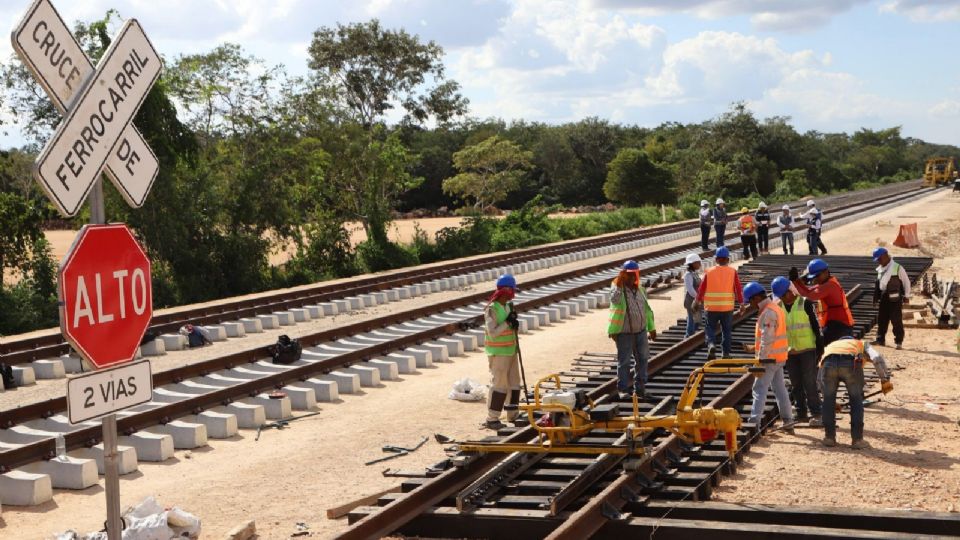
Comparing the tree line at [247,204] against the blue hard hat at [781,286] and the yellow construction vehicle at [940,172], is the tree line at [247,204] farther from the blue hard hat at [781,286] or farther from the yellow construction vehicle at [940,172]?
the yellow construction vehicle at [940,172]

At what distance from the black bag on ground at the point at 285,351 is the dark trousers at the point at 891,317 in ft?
30.4

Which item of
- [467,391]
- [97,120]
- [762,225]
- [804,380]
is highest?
[97,120]

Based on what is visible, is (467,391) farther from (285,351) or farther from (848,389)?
(848,389)

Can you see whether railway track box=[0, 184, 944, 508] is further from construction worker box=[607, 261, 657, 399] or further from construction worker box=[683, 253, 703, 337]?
construction worker box=[607, 261, 657, 399]

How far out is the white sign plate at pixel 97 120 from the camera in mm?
4590

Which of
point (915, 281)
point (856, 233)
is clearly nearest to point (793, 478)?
point (915, 281)

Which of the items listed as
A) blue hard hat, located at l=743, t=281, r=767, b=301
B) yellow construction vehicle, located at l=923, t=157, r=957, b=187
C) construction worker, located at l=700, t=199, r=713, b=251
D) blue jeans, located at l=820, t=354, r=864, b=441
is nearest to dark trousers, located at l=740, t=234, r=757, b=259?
construction worker, located at l=700, t=199, r=713, b=251

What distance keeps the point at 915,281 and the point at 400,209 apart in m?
61.2

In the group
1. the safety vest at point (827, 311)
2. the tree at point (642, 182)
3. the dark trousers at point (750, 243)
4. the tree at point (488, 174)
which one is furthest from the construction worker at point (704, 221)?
the tree at point (642, 182)

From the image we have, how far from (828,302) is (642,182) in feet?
182

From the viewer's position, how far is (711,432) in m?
9.32

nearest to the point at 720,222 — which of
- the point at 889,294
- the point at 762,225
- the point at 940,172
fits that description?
the point at 762,225

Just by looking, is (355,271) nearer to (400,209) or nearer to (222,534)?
(222,534)

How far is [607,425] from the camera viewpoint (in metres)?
9.70
